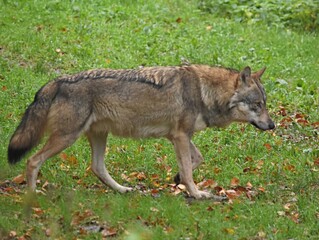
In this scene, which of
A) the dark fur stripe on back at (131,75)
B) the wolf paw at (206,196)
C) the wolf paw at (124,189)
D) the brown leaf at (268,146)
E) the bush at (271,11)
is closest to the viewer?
the wolf paw at (206,196)

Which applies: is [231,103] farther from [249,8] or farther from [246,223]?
[249,8]

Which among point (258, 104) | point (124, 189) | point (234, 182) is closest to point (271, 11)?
point (258, 104)

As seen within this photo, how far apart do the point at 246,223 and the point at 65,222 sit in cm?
169

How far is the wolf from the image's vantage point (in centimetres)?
858

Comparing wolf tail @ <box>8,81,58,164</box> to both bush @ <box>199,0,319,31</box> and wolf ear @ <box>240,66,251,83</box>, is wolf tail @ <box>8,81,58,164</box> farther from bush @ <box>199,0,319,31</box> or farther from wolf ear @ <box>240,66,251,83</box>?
bush @ <box>199,0,319,31</box>

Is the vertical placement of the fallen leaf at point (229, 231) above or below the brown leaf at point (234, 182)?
above

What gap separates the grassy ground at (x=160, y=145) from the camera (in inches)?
296

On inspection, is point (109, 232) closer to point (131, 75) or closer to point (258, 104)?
point (131, 75)

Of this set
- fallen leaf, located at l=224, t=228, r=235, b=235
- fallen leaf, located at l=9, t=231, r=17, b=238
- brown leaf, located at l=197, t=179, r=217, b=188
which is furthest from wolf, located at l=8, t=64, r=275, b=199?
fallen leaf, located at l=9, t=231, r=17, b=238

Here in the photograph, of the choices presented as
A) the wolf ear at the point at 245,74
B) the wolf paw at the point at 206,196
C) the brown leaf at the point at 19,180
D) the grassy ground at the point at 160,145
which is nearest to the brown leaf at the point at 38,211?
the grassy ground at the point at 160,145

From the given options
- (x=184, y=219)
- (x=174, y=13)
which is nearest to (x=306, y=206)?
(x=184, y=219)

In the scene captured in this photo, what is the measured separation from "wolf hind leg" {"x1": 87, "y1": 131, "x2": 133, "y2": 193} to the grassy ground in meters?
0.15

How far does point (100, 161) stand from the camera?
9.23 meters

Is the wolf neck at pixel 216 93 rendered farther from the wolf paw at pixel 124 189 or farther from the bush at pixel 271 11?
the bush at pixel 271 11
